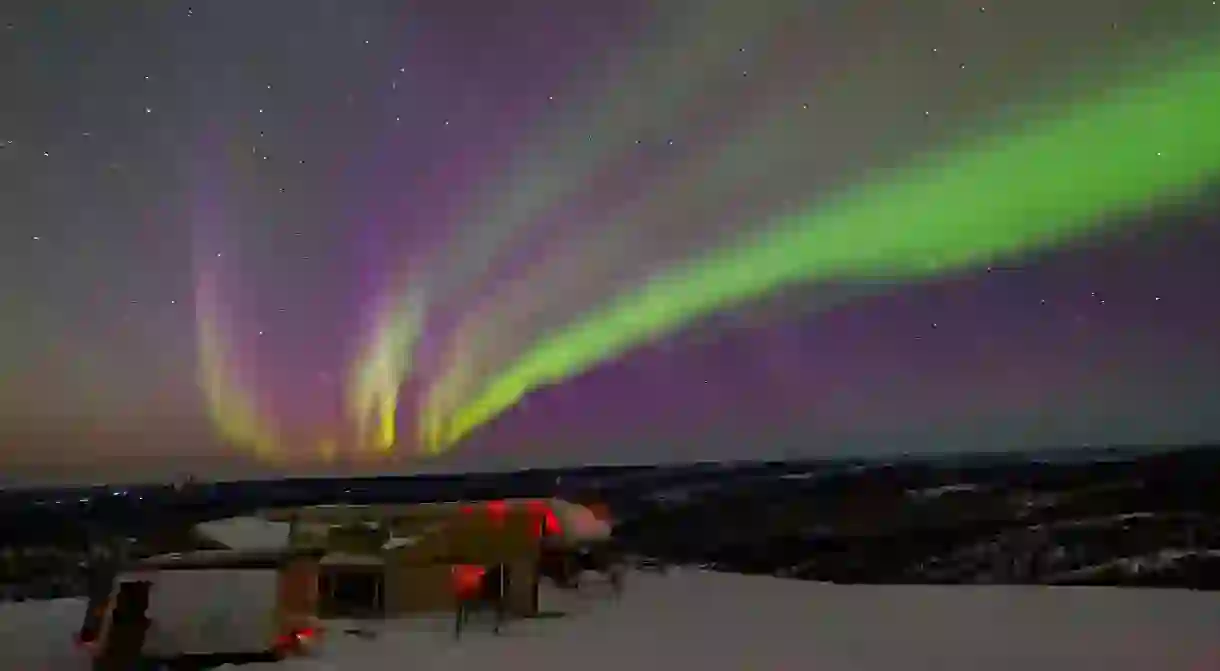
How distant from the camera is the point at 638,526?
77.0ft

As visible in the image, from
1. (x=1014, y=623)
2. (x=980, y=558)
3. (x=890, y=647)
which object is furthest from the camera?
(x=980, y=558)

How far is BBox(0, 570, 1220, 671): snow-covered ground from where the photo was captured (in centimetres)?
720

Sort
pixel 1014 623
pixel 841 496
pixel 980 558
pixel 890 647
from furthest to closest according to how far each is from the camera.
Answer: pixel 841 496, pixel 980 558, pixel 1014 623, pixel 890 647

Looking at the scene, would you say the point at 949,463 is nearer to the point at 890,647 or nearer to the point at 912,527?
the point at 912,527

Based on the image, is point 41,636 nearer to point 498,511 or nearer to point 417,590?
point 417,590

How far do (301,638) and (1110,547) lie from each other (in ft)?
51.6

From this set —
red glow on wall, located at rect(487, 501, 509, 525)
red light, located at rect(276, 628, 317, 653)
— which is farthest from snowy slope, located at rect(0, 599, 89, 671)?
red glow on wall, located at rect(487, 501, 509, 525)

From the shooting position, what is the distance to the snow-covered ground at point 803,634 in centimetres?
720

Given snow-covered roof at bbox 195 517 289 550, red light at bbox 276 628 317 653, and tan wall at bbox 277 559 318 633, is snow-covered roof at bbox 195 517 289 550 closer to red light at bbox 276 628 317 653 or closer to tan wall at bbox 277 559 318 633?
tan wall at bbox 277 559 318 633

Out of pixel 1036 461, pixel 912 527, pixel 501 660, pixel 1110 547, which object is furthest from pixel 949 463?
pixel 501 660

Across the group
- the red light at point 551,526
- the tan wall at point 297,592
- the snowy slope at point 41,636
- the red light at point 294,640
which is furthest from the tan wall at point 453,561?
the snowy slope at point 41,636

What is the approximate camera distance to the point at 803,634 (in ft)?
26.8

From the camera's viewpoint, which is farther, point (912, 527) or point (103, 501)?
point (103, 501)

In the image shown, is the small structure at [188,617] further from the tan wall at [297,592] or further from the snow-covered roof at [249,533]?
the snow-covered roof at [249,533]
